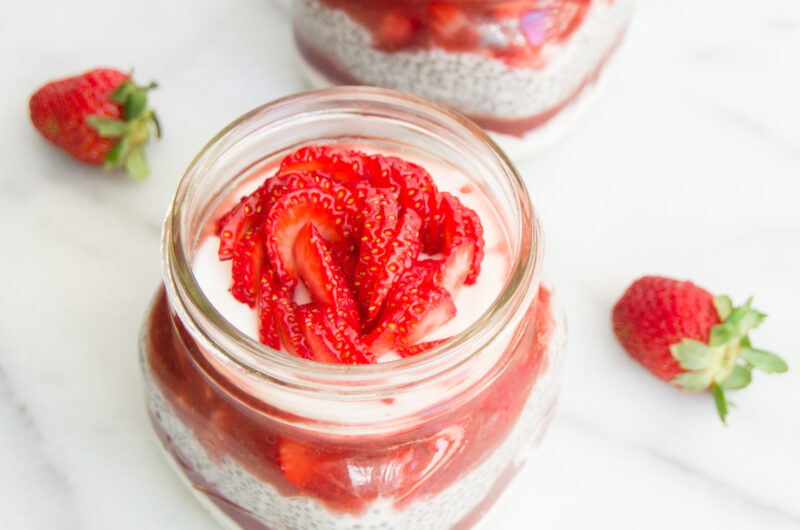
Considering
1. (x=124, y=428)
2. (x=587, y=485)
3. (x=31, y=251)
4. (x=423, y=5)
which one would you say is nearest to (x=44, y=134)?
(x=31, y=251)

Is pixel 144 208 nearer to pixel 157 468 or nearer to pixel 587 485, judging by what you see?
pixel 157 468

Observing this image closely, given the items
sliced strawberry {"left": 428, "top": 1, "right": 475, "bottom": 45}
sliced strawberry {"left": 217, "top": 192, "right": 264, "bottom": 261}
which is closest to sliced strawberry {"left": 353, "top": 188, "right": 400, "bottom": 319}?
sliced strawberry {"left": 217, "top": 192, "right": 264, "bottom": 261}

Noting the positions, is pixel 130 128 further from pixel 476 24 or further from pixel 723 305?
pixel 723 305

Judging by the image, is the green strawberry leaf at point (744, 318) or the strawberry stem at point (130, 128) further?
the strawberry stem at point (130, 128)

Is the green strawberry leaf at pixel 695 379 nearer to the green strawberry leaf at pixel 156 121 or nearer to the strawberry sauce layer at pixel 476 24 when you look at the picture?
the strawberry sauce layer at pixel 476 24

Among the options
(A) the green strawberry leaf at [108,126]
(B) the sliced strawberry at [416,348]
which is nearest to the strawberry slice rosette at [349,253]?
(B) the sliced strawberry at [416,348]

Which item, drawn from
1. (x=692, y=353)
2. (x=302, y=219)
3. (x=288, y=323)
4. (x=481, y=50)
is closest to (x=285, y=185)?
(x=302, y=219)

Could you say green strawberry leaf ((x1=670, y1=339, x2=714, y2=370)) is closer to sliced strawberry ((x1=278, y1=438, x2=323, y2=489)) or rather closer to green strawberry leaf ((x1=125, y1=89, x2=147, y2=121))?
sliced strawberry ((x1=278, y1=438, x2=323, y2=489))

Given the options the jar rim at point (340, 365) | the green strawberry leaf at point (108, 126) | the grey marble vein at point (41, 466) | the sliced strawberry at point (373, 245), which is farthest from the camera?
the green strawberry leaf at point (108, 126)
